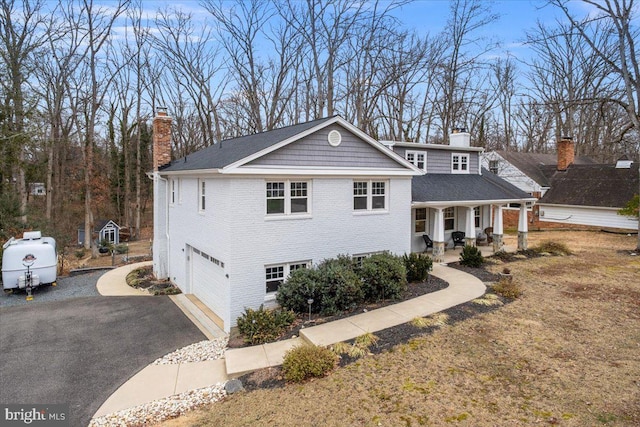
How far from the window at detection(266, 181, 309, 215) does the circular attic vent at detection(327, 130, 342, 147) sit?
1.57 meters

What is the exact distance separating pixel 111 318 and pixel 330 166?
28.3 feet

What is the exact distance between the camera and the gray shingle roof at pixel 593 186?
2609 centimetres

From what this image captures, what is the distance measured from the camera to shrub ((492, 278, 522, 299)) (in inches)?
468

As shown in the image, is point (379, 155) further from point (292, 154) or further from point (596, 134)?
point (596, 134)

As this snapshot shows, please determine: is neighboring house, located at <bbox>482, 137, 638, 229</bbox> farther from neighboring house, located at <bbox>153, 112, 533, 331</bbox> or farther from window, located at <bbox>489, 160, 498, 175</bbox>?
neighboring house, located at <bbox>153, 112, 533, 331</bbox>

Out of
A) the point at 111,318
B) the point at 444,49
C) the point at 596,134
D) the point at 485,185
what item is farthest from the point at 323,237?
the point at 596,134

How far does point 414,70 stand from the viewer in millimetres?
28750

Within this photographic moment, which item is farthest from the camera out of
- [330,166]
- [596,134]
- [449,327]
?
[596,134]

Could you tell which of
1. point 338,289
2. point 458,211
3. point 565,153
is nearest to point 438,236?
point 458,211

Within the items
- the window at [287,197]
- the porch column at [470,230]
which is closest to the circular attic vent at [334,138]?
the window at [287,197]

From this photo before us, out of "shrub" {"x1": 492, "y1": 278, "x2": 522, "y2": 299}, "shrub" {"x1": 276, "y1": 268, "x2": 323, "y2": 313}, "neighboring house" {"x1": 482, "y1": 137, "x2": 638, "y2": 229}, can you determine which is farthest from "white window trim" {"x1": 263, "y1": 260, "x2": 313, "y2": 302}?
"neighboring house" {"x1": 482, "y1": 137, "x2": 638, "y2": 229}

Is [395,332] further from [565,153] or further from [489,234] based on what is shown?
[565,153]

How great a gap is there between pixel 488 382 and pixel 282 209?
23.0 ft

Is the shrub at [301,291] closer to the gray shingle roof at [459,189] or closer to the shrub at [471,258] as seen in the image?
the gray shingle roof at [459,189]
